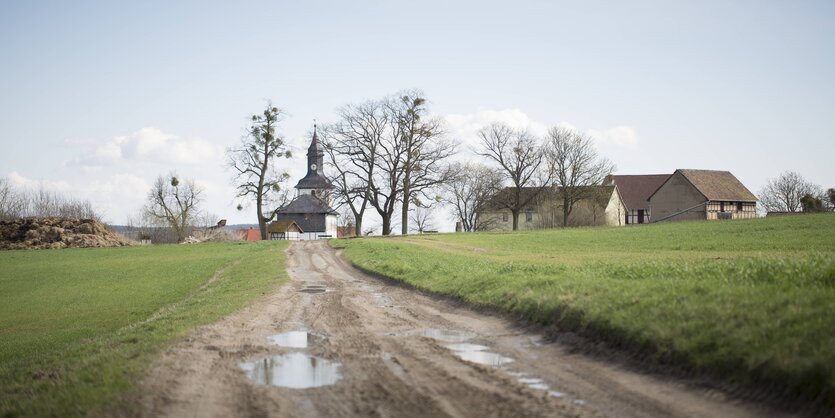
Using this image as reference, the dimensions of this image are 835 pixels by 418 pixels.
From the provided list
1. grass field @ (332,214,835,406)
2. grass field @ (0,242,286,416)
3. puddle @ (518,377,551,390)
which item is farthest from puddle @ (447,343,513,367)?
grass field @ (0,242,286,416)

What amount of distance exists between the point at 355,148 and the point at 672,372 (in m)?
62.9

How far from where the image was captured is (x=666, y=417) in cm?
652

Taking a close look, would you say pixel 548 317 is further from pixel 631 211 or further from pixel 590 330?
pixel 631 211

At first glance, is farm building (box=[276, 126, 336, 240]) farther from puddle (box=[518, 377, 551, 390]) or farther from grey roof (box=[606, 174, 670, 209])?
puddle (box=[518, 377, 551, 390])

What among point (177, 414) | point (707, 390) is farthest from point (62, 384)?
point (707, 390)

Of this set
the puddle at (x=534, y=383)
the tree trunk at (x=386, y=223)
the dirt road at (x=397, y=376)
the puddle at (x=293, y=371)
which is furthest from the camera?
the tree trunk at (x=386, y=223)

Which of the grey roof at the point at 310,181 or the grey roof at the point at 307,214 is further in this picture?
the grey roof at the point at 310,181

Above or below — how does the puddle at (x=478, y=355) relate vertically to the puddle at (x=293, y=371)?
above

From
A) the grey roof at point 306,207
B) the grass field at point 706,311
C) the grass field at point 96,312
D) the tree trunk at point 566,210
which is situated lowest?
the grass field at point 96,312

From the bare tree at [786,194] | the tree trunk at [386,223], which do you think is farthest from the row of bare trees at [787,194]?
the tree trunk at [386,223]

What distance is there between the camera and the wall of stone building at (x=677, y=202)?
84.1 meters

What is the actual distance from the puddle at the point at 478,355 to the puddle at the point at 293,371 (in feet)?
6.60

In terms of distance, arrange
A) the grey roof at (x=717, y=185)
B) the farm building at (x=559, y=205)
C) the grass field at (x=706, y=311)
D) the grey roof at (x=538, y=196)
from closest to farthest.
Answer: the grass field at (x=706, y=311) → the grey roof at (x=538, y=196) → the grey roof at (x=717, y=185) → the farm building at (x=559, y=205)

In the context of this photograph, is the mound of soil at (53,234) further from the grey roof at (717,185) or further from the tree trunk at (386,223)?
the grey roof at (717,185)
